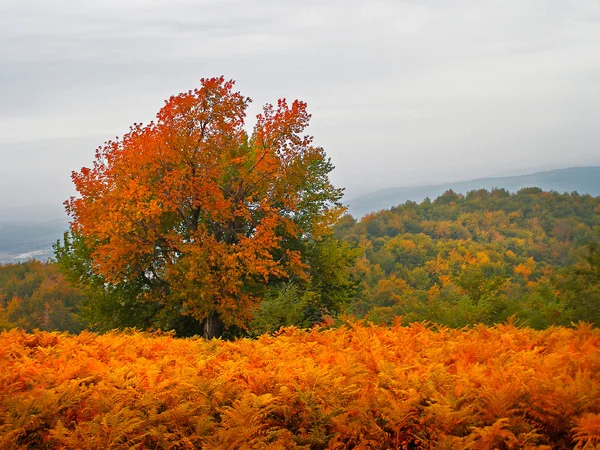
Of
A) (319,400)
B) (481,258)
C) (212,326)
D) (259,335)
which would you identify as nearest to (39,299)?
(212,326)

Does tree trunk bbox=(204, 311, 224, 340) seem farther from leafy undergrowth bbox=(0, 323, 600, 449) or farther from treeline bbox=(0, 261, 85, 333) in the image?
treeline bbox=(0, 261, 85, 333)

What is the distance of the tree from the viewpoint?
1667cm

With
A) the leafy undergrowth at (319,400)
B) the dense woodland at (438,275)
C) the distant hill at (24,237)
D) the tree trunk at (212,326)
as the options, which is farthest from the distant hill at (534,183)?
the leafy undergrowth at (319,400)

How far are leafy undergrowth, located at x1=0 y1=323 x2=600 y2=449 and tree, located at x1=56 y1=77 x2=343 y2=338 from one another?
34.9ft

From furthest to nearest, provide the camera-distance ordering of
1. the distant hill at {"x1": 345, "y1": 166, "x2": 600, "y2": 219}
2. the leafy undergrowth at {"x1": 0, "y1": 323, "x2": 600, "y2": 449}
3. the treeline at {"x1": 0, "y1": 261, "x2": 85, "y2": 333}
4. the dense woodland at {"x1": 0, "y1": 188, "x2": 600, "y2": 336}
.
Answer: the distant hill at {"x1": 345, "y1": 166, "x2": 600, "y2": 219}, the treeline at {"x1": 0, "y1": 261, "x2": 85, "y2": 333}, the dense woodland at {"x1": 0, "y1": 188, "x2": 600, "y2": 336}, the leafy undergrowth at {"x1": 0, "y1": 323, "x2": 600, "y2": 449}

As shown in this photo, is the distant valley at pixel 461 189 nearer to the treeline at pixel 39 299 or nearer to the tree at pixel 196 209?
the treeline at pixel 39 299

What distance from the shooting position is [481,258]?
208ft

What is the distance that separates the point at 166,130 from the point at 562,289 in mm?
11675

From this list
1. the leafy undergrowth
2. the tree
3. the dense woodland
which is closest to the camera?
the leafy undergrowth

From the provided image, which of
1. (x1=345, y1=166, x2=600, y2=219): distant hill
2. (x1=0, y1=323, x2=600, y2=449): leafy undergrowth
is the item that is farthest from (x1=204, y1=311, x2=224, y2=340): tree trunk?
(x1=345, y1=166, x2=600, y2=219): distant hill

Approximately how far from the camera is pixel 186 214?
62.0ft

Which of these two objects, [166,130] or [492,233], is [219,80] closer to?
[166,130]

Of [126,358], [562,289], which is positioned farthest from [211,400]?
[562,289]

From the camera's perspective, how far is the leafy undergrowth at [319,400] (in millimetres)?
4395
